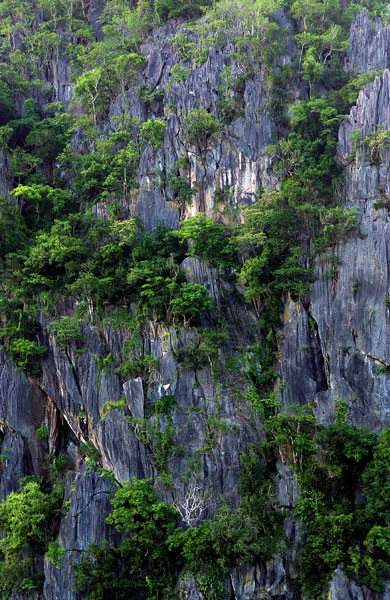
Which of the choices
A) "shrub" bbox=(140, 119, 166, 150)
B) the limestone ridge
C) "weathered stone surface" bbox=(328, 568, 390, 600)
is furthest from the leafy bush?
"shrub" bbox=(140, 119, 166, 150)

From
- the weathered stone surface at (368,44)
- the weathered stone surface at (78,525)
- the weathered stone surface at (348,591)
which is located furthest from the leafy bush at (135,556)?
the weathered stone surface at (368,44)

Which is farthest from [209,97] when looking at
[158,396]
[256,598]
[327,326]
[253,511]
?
[256,598]

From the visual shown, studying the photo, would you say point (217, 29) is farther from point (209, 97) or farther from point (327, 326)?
point (327, 326)

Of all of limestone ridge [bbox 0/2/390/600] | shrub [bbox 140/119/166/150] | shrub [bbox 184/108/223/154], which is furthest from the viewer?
shrub [bbox 140/119/166/150]

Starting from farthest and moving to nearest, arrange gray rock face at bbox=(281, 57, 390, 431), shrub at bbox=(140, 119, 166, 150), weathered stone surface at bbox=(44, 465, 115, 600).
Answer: shrub at bbox=(140, 119, 166, 150) → gray rock face at bbox=(281, 57, 390, 431) → weathered stone surface at bbox=(44, 465, 115, 600)

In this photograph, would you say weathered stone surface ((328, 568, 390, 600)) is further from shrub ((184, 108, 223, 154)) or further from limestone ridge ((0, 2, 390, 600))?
shrub ((184, 108, 223, 154))

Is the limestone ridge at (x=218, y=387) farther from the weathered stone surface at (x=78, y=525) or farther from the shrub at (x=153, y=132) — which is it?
the shrub at (x=153, y=132)

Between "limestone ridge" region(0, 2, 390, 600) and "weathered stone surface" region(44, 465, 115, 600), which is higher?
"limestone ridge" region(0, 2, 390, 600)

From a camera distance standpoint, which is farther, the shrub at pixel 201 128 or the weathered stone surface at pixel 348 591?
the shrub at pixel 201 128
